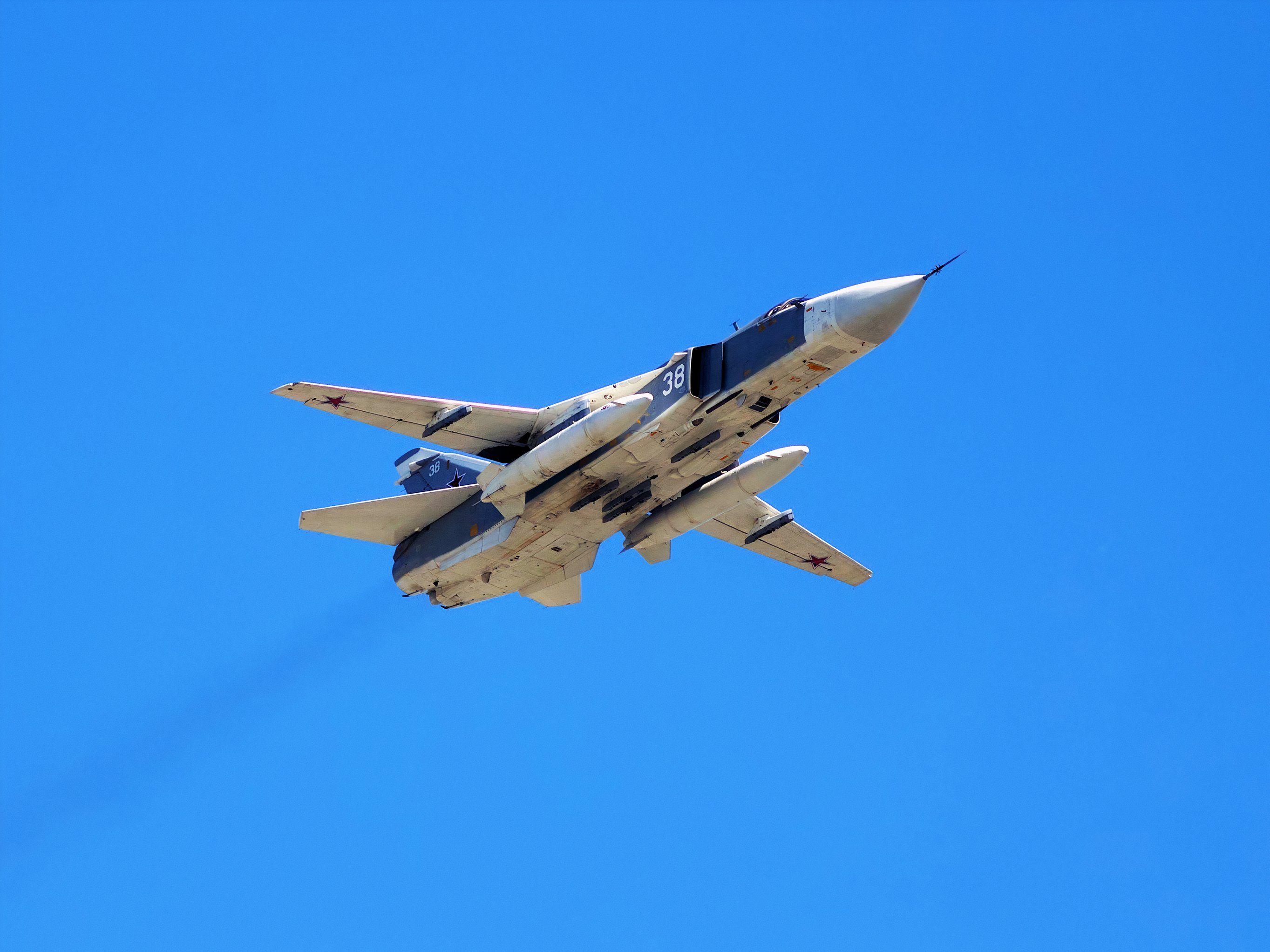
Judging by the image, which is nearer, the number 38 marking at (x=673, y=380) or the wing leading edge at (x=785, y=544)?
the number 38 marking at (x=673, y=380)

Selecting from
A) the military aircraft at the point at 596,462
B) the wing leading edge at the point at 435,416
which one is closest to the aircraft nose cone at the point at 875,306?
the military aircraft at the point at 596,462

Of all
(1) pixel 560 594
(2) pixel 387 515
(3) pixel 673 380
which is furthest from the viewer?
(1) pixel 560 594

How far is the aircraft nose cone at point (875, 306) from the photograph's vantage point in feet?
102

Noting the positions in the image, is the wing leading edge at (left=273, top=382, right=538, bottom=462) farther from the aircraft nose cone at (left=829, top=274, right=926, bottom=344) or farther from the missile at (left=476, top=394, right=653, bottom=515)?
the aircraft nose cone at (left=829, top=274, right=926, bottom=344)

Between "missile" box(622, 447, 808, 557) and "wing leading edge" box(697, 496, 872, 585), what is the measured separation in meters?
2.90

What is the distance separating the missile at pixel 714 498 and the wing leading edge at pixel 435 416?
3409mm

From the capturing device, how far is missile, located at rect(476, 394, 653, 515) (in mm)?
32250

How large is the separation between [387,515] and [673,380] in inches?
323

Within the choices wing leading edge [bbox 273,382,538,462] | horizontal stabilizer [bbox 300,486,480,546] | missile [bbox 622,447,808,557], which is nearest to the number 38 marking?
missile [bbox 622,447,808,557]

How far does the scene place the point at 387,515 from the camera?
3709 cm

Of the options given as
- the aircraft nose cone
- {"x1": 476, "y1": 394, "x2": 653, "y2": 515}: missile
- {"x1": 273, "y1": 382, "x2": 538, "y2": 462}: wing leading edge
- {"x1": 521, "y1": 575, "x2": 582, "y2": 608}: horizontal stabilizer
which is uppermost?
{"x1": 273, "y1": 382, "x2": 538, "y2": 462}: wing leading edge

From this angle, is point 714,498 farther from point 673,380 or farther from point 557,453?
point 557,453

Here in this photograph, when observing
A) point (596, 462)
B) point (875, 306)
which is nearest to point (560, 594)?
point (596, 462)

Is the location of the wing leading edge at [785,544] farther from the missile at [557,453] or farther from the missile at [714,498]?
the missile at [557,453]
